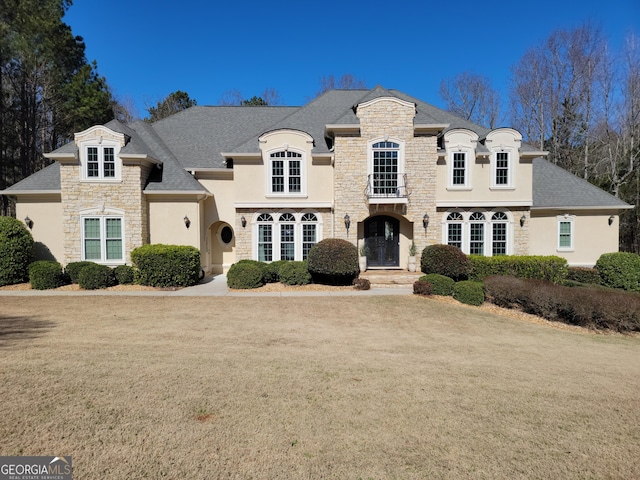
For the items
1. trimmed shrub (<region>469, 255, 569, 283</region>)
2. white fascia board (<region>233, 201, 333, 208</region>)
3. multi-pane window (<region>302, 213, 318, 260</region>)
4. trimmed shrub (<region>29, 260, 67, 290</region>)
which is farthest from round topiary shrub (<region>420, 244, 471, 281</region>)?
trimmed shrub (<region>29, 260, 67, 290</region>)

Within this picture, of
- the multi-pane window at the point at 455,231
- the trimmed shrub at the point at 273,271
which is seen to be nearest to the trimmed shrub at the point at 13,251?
the trimmed shrub at the point at 273,271

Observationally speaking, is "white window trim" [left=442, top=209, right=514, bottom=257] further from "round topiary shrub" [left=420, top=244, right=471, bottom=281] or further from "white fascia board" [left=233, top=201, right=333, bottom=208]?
"white fascia board" [left=233, top=201, right=333, bottom=208]

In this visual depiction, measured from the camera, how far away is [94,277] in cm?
1499

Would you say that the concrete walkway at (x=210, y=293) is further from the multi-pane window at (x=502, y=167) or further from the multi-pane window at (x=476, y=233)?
the multi-pane window at (x=502, y=167)

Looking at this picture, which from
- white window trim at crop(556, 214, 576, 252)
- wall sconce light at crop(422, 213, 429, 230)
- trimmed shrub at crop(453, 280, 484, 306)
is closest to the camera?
trimmed shrub at crop(453, 280, 484, 306)

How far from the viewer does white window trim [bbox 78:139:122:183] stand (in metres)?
16.2

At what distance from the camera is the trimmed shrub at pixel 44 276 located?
14.9 meters

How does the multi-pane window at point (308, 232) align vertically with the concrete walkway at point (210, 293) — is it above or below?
above

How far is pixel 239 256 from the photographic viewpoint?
18.1 m

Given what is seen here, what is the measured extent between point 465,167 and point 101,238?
1856 cm

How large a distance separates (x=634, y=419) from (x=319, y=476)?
452 centimetres

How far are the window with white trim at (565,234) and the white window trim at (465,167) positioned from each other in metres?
6.11

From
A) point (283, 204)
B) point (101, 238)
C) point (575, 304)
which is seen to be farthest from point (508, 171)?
point (101, 238)

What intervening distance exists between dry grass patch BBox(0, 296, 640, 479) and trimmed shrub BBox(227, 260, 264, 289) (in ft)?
19.7
